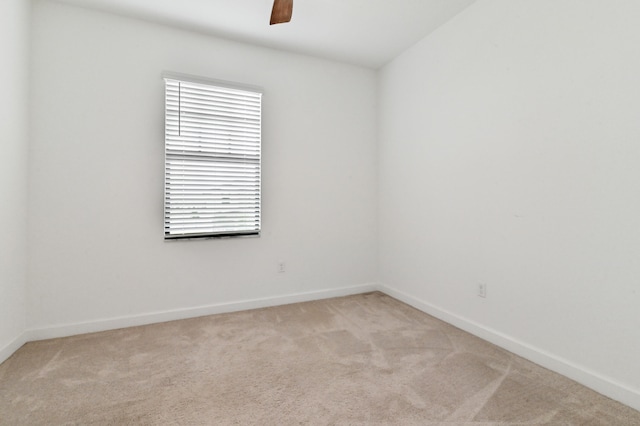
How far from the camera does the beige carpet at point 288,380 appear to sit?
64.1 inches

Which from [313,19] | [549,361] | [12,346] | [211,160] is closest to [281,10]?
[313,19]

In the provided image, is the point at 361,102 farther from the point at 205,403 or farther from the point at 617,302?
the point at 205,403

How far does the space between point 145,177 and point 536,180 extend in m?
3.28

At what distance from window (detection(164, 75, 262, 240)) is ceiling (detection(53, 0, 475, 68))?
0.55 metres

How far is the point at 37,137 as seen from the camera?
2541mm

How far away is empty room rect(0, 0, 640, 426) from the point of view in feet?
5.88

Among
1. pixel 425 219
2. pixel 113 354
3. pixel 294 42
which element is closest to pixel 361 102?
pixel 294 42

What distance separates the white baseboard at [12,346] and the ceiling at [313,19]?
2782mm

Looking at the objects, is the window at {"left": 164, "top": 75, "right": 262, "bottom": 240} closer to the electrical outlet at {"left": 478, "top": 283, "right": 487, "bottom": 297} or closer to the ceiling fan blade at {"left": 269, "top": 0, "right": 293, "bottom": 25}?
the ceiling fan blade at {"left": 269, "top": 0, "right": 293, "bottom": 25}

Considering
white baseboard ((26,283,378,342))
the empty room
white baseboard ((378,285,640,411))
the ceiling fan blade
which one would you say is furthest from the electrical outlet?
the ceiling fan blade

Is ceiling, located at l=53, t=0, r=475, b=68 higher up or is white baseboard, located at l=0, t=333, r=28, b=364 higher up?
ceiling, located at l=53, t=0, r=475, b=68

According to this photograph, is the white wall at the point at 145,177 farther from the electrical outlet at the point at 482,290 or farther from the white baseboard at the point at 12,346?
the electrical outlet at the point at 482,290

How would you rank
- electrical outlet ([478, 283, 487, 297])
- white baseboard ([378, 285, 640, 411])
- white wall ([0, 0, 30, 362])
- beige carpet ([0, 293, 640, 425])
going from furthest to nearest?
electrical outlet ([478, 283, 487, 297]) → white wall ([0, 0, 30, 362]) → white baseboard ([378, 285, 640, 411]) → beige carpet ([0, 293, 640, 425])

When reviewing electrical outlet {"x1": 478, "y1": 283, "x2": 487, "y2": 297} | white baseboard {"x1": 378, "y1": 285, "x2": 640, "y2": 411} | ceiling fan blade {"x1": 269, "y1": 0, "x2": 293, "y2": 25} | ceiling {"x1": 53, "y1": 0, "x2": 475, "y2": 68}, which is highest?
ceiling {"x1": 53, "y1": 0, "x2": 475, "y2": 68}
